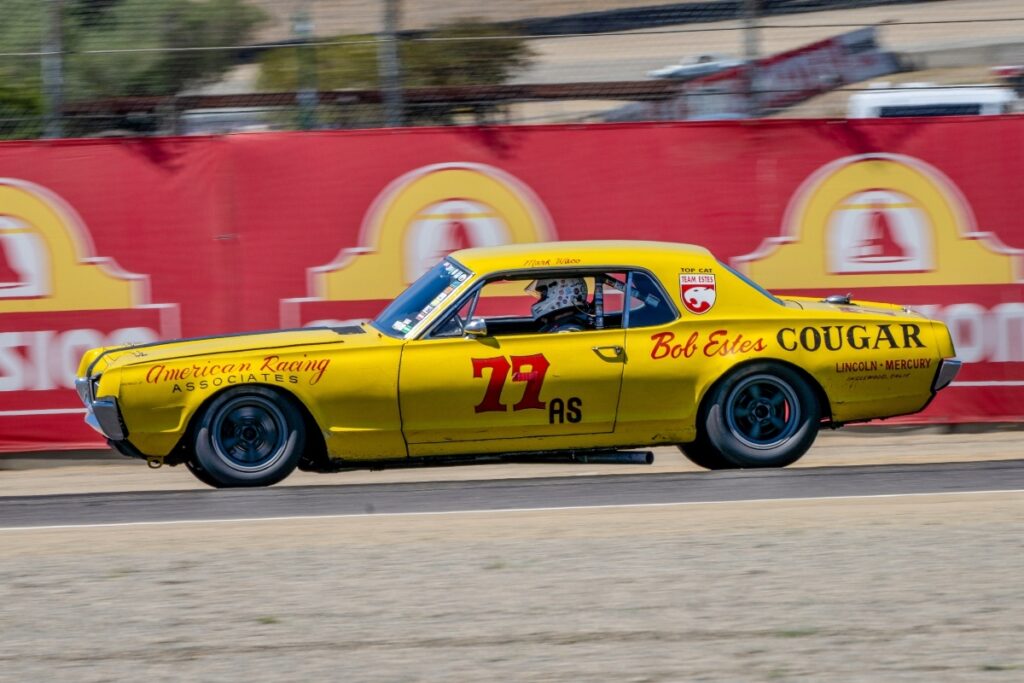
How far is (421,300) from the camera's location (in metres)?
7.91

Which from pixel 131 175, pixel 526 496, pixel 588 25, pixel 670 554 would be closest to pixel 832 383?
pixel 526 496

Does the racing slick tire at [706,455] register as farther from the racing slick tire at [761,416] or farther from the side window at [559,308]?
the side window at [559,308]

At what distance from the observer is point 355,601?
5285 millimetres

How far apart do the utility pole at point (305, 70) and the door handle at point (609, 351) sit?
366 cm

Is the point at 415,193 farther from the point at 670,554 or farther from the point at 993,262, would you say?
the point at 670,554

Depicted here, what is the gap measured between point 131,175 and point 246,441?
3198mm

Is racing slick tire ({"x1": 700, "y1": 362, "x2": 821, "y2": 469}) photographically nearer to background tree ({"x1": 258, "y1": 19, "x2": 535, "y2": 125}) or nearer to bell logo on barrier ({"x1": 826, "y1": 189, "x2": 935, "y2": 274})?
bell logo on barrier ({"x1": 826, "y1": 189, "x2": 935, "y2": 274})

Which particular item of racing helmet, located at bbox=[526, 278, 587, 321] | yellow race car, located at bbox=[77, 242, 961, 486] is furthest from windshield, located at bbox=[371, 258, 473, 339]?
racing helmet, located at bbox=[526, 278, 587, 321]

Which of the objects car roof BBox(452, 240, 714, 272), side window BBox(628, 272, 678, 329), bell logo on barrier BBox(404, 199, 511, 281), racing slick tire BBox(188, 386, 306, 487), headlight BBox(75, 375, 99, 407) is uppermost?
bell logo on barrier BBox(404, 199, 511, 281)

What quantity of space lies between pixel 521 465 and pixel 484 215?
73.8 inches

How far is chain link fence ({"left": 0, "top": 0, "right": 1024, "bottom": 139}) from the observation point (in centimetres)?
1027

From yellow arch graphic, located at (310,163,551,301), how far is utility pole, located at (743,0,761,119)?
67.2 inches

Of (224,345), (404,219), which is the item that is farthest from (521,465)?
(224,345)

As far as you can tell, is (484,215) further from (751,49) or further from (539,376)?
(539,376)
